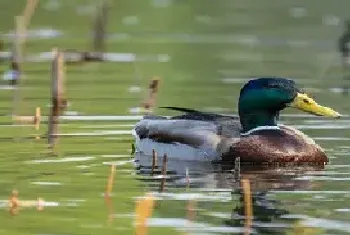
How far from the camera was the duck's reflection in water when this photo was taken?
9641 millimetres

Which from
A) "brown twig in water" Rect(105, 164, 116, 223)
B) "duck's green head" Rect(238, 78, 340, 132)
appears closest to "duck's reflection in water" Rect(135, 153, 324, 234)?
"brown twig in water" Rect(105, 164, 116, 223)

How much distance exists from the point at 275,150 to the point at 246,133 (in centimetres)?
42

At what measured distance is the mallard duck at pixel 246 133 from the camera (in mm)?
12789

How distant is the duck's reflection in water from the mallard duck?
122 millimetres

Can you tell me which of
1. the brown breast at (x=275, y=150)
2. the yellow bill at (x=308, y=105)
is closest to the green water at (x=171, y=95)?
the brown breast at (x=275, y=150)

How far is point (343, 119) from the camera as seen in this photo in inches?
597

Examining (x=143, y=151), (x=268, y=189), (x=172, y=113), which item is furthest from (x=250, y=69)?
(x=268, y=189)

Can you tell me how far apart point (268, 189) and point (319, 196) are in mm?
614

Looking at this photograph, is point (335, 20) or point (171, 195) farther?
point (335, 20)

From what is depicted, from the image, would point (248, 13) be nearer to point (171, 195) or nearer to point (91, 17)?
point (91, 17)

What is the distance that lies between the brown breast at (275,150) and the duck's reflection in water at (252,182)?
0.37 feet

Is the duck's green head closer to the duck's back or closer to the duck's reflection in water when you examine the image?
the duck's back

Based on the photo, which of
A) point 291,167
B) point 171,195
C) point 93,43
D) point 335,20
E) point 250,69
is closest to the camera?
point 171,195

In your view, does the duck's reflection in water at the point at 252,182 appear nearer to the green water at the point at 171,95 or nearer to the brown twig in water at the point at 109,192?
the green water at the point at 171,95
